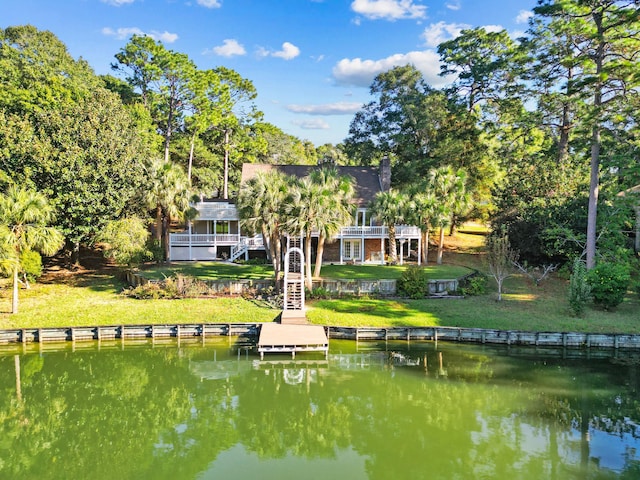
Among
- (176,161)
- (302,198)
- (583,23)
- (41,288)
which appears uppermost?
(583,23)

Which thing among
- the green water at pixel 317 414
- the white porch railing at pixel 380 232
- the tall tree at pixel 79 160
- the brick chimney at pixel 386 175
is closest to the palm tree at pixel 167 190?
the tall tree at pixel 79 160

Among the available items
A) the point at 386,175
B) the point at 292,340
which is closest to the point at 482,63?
the point at 386,175

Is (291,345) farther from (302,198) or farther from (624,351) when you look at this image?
(624,351)

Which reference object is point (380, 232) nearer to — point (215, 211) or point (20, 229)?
point (215, 211)

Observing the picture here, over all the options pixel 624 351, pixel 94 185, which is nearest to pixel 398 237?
pixel 624 351

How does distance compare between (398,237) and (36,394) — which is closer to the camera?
(36,394)

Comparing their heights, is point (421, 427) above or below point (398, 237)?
below
